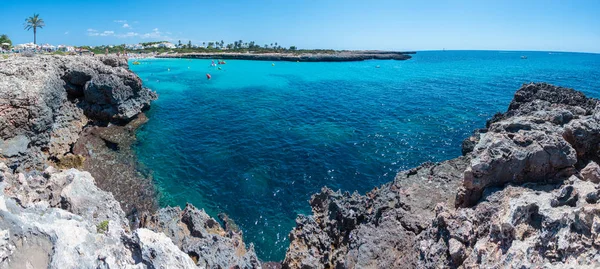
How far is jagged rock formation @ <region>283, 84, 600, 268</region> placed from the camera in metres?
6.08

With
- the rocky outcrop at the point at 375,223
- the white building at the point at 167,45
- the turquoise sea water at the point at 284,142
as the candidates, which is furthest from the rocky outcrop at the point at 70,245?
the white building at the point at 167,45

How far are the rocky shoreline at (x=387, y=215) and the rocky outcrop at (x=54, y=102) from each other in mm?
143

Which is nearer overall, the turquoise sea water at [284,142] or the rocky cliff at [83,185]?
the rocky cliff at [83,185]

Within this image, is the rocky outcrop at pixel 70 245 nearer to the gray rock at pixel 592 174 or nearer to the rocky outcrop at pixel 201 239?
the rocky outcrop at pixel 201 239

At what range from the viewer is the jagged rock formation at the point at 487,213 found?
20.0ft

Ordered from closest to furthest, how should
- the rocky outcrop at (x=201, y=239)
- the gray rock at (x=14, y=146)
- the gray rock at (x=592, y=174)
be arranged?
the gray rock at (x=592, y=174) → the rocky outcrop at (x=201, y=239) → the gray rock at (x=14, y=146)

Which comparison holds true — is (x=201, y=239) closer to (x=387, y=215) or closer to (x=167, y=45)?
(x=387, y=215)

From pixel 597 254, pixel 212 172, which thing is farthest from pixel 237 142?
pixel 597 254

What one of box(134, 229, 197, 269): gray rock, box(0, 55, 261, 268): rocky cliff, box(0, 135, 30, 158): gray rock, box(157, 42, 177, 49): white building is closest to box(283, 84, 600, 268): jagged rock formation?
box(0, 55, 261, 268): rocky cliff

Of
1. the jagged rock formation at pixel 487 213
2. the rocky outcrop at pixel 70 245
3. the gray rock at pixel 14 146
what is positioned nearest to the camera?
the jagged rock formation at pixel 487 213

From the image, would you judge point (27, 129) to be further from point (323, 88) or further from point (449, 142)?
point (323, 88)

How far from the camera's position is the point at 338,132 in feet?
94.8

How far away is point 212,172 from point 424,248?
16.2 m

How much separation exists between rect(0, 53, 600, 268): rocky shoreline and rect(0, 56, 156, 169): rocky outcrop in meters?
0.14
